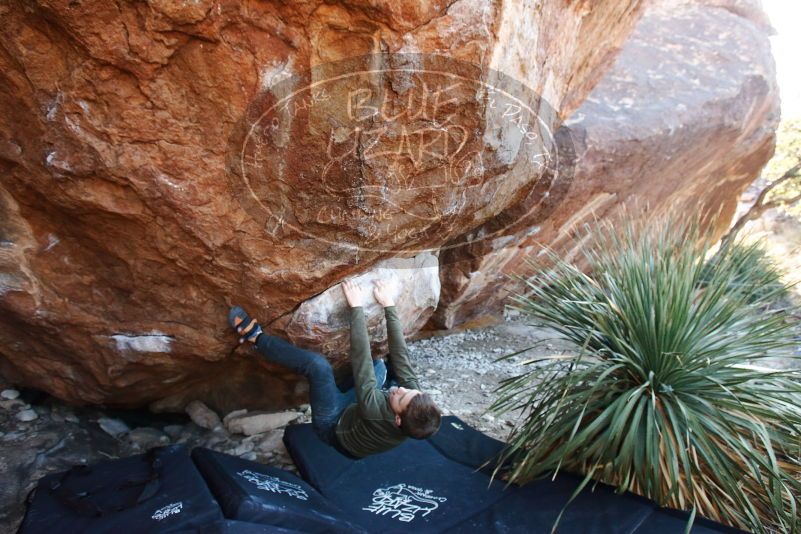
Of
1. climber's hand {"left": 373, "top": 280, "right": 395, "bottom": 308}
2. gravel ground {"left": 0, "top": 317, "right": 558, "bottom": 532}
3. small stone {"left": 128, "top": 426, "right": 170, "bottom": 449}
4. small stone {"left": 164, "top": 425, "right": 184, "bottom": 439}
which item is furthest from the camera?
small stone {"left": 164, "top": 425, "right": 184, "bottom": 439}

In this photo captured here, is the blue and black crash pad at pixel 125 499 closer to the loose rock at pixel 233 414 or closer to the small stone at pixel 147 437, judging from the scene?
the small stone at pixel 147 437

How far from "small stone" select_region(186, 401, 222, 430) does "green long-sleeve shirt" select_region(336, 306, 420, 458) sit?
1.17 meters

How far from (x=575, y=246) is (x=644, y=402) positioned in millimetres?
2976

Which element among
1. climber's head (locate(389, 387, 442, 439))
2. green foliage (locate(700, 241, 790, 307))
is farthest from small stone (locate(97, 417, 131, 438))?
green foliage (locate(700, 241, 790, 307))

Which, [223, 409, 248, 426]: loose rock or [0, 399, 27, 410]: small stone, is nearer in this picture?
[0, 399, 27, 410]: small stone

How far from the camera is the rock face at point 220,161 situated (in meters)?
→ 2.13

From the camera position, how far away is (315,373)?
121 inches

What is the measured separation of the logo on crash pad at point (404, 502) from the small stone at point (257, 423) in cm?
97

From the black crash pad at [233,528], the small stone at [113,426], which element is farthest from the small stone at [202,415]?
the black crash pad at [233,528]

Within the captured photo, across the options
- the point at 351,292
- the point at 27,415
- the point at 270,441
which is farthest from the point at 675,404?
the point at 27,415

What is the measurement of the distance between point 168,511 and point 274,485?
1.66ft

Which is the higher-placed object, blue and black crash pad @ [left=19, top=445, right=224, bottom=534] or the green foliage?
the green foliage

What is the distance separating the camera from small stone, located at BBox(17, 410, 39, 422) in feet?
11.1

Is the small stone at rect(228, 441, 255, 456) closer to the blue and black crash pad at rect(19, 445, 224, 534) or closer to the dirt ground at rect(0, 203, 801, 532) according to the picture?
the dirt ground at rect(0, 203, 801, 532)
